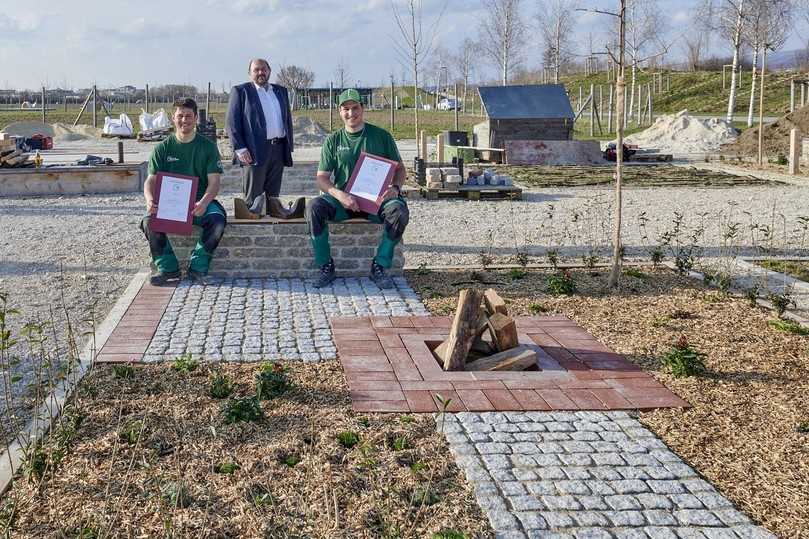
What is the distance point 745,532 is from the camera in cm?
346

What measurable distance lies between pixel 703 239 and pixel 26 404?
781 cm

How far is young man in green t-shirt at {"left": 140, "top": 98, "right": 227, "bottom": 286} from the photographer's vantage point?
7688 mm

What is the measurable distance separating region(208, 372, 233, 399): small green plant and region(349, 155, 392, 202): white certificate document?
3.09m

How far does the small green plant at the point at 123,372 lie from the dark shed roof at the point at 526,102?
18.9 m

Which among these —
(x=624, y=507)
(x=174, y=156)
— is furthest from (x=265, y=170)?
(x=624, y=507)

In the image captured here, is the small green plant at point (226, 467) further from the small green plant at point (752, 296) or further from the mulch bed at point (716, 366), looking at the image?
the small green plant at point (752, 296)

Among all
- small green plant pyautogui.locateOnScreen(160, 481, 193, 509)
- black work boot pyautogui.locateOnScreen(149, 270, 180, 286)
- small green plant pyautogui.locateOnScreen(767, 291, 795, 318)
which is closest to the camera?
small green plant pyautogui.locateOnScreen(160, 481, 193, 509)

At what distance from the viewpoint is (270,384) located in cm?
496

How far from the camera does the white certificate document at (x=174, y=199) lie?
→ 7688mm

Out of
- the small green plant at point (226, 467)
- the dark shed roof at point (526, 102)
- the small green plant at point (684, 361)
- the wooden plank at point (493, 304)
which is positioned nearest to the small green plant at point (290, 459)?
the small green plant at point (226, 467)

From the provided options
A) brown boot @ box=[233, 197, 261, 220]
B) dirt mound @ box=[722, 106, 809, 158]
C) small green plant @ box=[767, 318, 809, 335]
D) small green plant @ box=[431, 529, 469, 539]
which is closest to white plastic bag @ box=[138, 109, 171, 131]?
dirt mound @ box=[722, 106, 809, 158]

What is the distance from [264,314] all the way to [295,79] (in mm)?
67191

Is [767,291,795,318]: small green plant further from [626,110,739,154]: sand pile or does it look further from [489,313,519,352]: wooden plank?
[626,110,739,154]: sand pile

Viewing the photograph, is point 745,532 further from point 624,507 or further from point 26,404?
point 26,404
